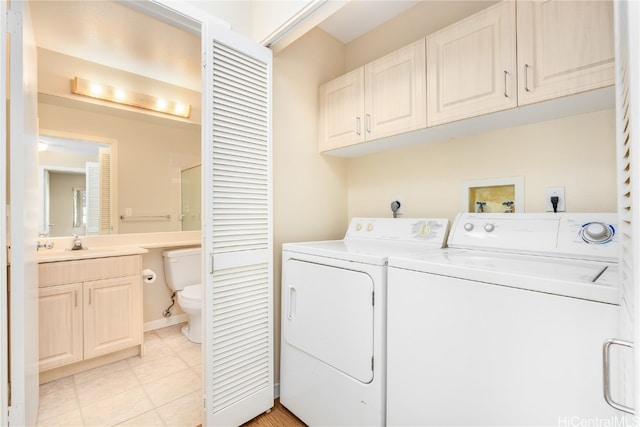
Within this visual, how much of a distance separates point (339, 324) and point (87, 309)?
6.39 feet

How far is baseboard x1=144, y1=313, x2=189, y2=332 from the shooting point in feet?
9.46

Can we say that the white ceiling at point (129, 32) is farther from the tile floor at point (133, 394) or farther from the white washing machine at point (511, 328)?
the tile floor at point (133, 394)

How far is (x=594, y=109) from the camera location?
→ 129 centimetres

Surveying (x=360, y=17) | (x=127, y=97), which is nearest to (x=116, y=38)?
(x=127, y=97)

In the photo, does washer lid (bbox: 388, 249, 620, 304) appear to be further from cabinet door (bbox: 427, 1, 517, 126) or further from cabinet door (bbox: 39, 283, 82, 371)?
cabinet door (bbox: 39, 283, 82, 371)

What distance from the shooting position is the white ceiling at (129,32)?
1.94 metres

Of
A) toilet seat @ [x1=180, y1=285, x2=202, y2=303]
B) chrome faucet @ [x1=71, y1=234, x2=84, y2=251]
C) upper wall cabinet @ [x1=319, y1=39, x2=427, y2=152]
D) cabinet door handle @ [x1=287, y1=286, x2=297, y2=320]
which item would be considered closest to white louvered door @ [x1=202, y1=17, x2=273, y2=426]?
cabinet door handle @ [x1=287, y1=286, x2=297, y2=320]

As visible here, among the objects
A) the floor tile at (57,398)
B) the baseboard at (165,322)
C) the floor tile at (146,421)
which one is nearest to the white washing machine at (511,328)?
the floor tile at (146,421)

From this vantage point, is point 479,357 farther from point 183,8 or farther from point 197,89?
point 197,89

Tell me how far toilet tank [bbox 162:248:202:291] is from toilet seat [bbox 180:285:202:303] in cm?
19

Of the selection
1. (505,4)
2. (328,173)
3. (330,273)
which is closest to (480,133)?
(505,4)

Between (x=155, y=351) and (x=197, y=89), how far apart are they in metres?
2.70

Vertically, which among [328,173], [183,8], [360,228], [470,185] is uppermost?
[183,8]

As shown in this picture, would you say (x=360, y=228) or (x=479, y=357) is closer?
(x=479, y=357)
